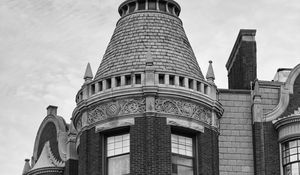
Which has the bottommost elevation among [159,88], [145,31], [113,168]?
[113,168]

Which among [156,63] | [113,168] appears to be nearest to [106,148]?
[113,168]

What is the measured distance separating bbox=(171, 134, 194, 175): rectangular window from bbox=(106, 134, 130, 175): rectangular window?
1946 millimetres

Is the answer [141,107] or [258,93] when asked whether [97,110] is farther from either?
[258,93]

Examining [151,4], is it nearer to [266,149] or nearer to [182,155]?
[182,155]

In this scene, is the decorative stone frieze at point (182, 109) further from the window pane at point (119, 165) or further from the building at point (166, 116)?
the window pane at point (119, 165)

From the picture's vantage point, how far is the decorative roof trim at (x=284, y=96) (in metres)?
49.1

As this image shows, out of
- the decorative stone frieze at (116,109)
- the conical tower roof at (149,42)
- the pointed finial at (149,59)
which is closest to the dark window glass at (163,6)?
the conical tower roof at (149,42)

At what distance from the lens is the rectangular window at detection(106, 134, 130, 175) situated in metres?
46.2

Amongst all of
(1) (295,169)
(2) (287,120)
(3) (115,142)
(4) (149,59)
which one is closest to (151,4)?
(4) (149,59)

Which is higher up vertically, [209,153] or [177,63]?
[177,63]

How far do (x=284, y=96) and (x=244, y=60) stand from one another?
4052 mm

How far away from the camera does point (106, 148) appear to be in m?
47.0

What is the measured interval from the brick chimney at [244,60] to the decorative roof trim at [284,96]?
2531 mm

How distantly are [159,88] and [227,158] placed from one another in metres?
4.98
